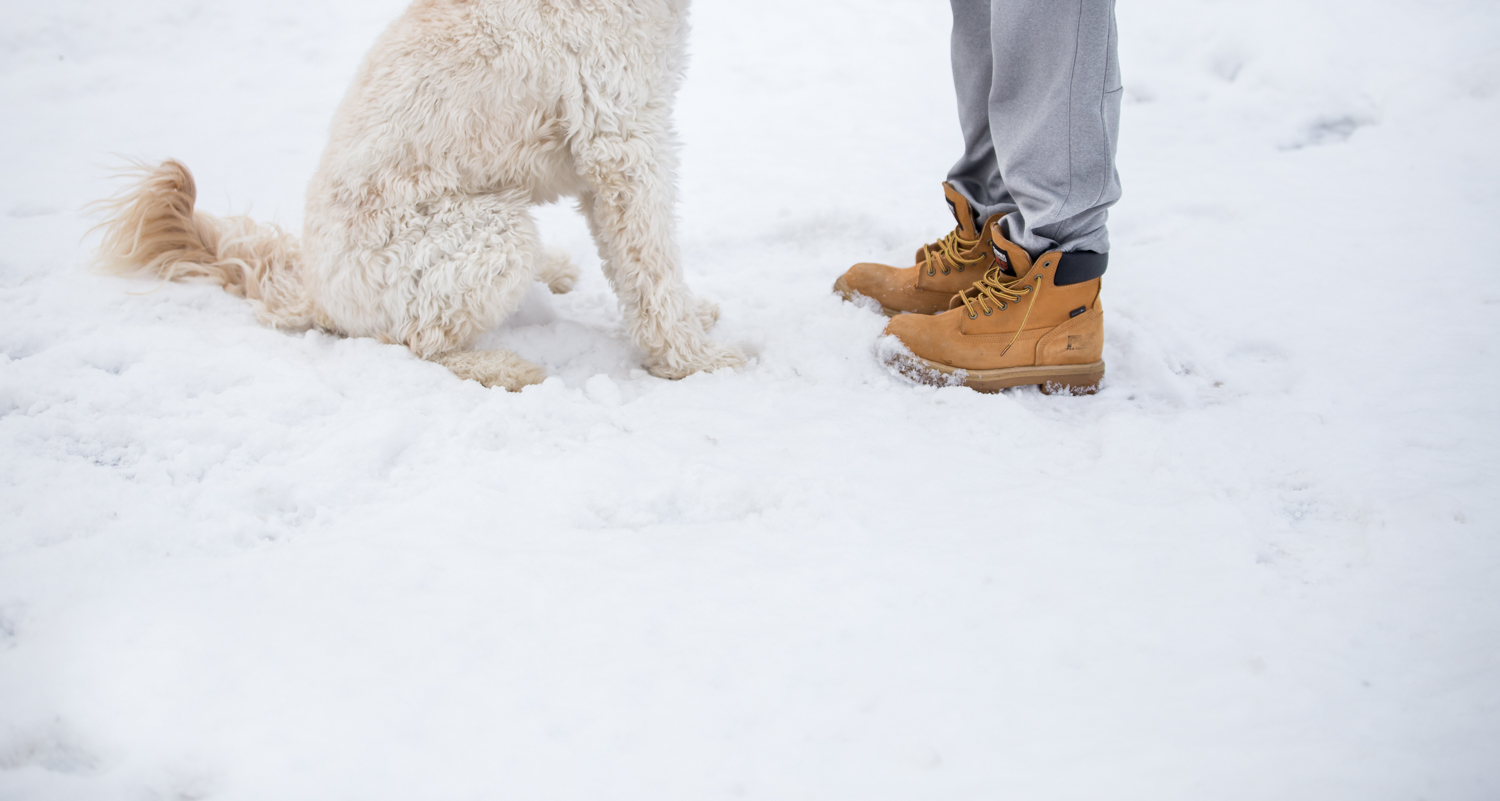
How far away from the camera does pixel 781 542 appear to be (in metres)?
1.31

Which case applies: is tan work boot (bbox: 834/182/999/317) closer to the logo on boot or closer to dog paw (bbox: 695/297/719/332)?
the logo on boot

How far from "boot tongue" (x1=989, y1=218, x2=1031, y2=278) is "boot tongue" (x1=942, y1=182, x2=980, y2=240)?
195 mm

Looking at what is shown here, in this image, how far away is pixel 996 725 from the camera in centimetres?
96

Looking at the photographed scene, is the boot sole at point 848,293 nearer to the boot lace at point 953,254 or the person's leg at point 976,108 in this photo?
the boot lace at point 953,254

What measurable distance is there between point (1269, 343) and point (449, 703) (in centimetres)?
219

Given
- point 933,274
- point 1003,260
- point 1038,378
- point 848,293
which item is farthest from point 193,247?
point 1038,378

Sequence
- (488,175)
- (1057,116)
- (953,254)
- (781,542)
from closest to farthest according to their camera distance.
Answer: (781,542) < (1057,116) < (488,175) < (953,254)

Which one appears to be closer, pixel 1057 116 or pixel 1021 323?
pixel 1057 116

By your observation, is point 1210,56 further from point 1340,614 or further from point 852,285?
point 1340,614

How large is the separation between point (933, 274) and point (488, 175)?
132 cm

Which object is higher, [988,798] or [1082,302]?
[1082,302]

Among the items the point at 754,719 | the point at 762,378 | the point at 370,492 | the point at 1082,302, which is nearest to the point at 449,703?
the point at 754,719

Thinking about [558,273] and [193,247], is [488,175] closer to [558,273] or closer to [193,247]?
[558,273]

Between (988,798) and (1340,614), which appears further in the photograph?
(1340,614)
